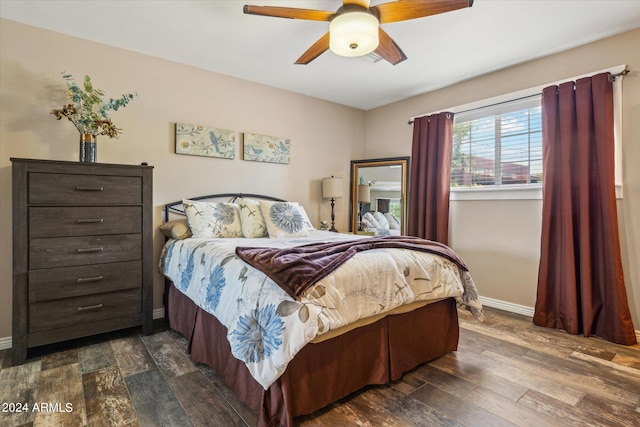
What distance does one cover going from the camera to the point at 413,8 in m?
1.83

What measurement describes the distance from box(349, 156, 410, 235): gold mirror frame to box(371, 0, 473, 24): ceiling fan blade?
2.23 metres

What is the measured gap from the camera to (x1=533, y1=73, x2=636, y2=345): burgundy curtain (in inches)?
98.1

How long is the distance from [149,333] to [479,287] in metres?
3.27

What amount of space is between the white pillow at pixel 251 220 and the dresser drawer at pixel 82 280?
0.89m

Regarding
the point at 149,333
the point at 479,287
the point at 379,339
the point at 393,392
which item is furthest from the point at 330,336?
the point at 479,287

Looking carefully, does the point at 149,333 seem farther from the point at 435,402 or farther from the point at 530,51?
the point at 530,51

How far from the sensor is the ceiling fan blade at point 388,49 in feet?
6.83

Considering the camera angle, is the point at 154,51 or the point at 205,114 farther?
the point at 205,114

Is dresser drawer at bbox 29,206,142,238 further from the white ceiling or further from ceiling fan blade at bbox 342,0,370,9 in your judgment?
ceiling fan blade at bbox 342,0,370,9

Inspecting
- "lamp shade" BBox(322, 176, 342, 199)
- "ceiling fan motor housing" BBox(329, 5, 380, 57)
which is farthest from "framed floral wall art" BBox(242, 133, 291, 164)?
"ceiling fan motor housing" BBox(329, 5, 380, 57)

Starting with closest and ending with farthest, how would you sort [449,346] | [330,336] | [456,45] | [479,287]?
1. [330,336]
2. [449,346]
3. [456,45]
4. [479,287]

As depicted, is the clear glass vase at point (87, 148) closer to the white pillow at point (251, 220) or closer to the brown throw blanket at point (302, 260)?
the white pillow at point (251, 220)

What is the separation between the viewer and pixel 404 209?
13.2ft

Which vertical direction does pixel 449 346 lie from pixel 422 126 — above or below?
below
